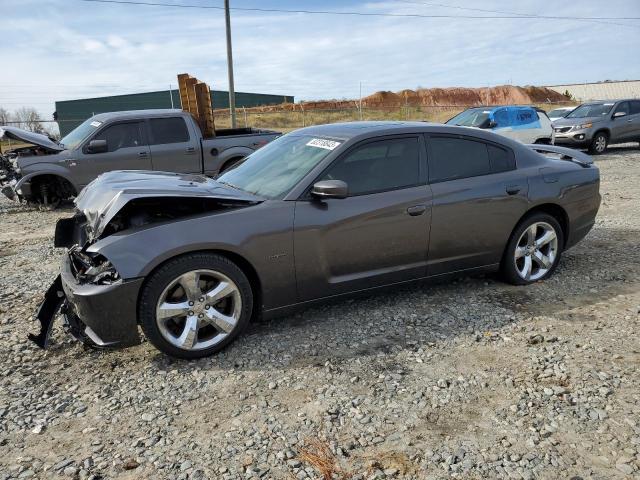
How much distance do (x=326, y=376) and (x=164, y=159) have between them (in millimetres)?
6969

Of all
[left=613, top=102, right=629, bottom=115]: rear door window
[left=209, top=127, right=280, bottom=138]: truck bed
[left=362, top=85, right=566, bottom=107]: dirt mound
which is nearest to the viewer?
[left=209, top=127, right=280, bottom=138]: truck bed

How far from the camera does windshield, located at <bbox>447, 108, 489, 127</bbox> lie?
42.6 ft

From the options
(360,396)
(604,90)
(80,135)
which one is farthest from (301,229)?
(604,90)

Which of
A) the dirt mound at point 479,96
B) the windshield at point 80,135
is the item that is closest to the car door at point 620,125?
the windshield at point 80,135

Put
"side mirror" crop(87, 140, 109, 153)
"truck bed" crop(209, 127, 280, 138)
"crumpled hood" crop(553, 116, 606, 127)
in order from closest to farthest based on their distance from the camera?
"side mirror" crop(87, 140, 109, 153), "truck bed" crop(209, 127, 280, 138), "crumpled hood" crop(553, 116, 606, 127)

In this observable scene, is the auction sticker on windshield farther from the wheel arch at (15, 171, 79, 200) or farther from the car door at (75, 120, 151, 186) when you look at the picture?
the wheel arch at (15, 171, 79, 200)

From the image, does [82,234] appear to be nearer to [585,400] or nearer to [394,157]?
[394,157]

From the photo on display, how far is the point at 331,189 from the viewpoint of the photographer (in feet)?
11.6

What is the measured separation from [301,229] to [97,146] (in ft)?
21.5

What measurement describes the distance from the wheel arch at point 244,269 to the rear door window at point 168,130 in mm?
6396

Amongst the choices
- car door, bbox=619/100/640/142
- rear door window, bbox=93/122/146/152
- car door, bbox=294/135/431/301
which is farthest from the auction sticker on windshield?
car door, bbox=619/100/640/142

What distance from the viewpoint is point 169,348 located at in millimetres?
3344

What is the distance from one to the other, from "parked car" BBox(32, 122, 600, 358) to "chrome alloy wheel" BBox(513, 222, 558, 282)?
0.04ft

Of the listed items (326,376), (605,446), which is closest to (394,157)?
(326,376)
